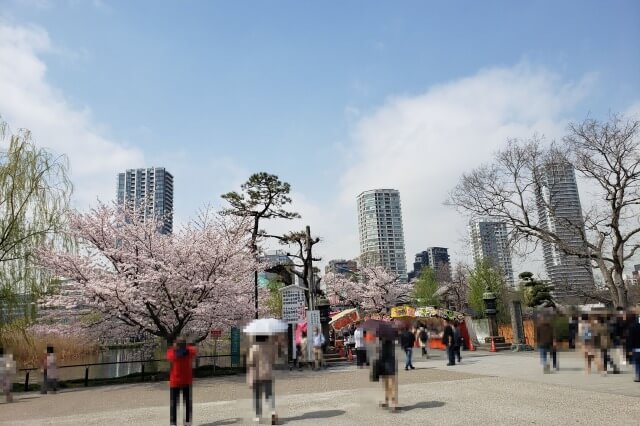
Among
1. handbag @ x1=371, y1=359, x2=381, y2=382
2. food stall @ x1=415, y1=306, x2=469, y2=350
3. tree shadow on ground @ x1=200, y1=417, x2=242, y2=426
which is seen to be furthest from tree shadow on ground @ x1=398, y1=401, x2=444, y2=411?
food stall @ x1=415, y1=306, x2=469, y2=350

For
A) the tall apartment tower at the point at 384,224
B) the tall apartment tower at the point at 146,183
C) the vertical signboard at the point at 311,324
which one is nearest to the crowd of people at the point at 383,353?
the vertical signboard at the point at 311,324

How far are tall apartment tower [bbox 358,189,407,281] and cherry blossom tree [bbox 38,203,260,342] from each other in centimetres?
8610

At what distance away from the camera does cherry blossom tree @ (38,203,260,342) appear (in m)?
15.7

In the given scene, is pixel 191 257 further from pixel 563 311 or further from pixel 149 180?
pixel 149 180

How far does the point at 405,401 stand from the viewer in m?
9.29

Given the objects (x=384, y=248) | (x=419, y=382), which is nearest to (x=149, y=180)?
(x=384, y=248)

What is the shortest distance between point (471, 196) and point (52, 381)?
70.4 ft

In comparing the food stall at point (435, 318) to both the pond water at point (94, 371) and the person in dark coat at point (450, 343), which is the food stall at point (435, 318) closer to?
the person in dark coat at point (450, 343)

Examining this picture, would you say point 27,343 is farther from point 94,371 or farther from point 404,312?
point 404,312

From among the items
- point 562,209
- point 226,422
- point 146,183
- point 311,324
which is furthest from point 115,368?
point 146,183

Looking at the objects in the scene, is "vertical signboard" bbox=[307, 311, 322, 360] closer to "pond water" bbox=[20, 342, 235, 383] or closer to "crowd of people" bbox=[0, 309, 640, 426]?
"crowd of people" bbox=[0, 309, 640, 426]

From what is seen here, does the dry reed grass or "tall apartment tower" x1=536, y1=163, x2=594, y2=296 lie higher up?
"tall apartment tower" x1=536, y1=163, x2=594, y2=296

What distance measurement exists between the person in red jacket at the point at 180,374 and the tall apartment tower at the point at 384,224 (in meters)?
95.9

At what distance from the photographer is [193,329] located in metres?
18.8
